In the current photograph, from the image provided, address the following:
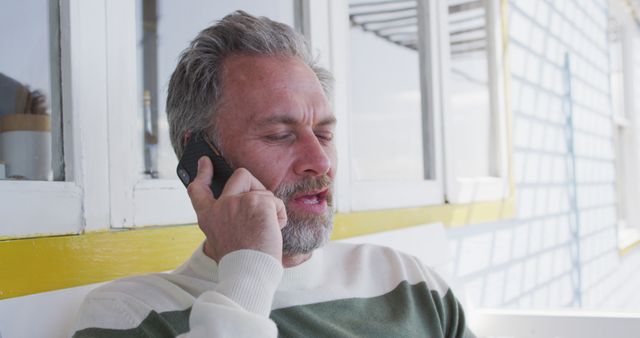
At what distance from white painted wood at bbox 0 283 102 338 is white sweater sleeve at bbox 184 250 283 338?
0.33m

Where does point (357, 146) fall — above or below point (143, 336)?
above

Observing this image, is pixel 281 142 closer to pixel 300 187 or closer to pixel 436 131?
pixel 300 187

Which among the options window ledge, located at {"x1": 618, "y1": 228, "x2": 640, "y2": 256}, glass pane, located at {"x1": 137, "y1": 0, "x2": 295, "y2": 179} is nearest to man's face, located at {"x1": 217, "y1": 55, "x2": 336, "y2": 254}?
glass pane, located at {"x1": 137, "y1": 0, "x2": 295, "y2": 179}

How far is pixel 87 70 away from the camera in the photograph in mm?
1237

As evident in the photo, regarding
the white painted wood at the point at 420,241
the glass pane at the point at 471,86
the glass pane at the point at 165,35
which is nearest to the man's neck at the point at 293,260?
the glass pane at the point at 165,35

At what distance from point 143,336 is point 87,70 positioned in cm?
56

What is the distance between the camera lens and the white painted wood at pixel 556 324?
1792mm

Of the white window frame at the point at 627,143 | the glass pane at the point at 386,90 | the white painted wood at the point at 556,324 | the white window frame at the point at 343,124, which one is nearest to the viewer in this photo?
the white painted wood at the point at 556,324

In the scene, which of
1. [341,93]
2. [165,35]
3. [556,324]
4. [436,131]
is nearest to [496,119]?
[436,131]

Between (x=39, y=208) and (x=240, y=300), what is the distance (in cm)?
47

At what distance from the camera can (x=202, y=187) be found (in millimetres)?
1105

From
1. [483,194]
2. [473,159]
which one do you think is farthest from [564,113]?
[483,194]

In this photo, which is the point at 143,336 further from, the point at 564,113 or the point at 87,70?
the point at 564,113

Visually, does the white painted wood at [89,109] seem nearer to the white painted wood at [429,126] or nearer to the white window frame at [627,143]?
the white painted wood at [429,126]
